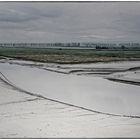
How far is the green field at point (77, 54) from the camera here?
4.54 metres

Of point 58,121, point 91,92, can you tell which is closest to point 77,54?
point 91,92

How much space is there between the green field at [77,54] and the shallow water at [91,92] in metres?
0.59

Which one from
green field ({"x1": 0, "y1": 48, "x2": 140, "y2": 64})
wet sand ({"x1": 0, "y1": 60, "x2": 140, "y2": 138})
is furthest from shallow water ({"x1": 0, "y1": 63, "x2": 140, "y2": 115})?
green field ({"x1": 0, "y1": 48, "x2": 140, "y2": 64})

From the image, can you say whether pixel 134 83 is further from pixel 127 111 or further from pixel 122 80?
pixel 127 111

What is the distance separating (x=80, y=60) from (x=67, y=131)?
4826mm

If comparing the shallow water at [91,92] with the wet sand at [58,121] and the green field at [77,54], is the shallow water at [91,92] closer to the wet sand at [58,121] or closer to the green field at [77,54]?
the wet sand at [58,121]

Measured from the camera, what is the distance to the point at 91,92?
416 cm

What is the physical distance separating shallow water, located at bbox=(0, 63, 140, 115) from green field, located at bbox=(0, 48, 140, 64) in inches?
23.2

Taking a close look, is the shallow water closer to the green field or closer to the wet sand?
the wet sand

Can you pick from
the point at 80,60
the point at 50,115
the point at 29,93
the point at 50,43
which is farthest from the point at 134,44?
the point at 80,60

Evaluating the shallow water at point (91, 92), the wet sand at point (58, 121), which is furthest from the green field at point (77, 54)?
the wet sand at point (58, 121)

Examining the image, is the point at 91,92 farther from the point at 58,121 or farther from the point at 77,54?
the point at 77,54

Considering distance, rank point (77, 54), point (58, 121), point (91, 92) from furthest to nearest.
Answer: point (77, 54) → point (91, 92) → point (58, 121)

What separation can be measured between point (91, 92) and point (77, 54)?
8.42ft
